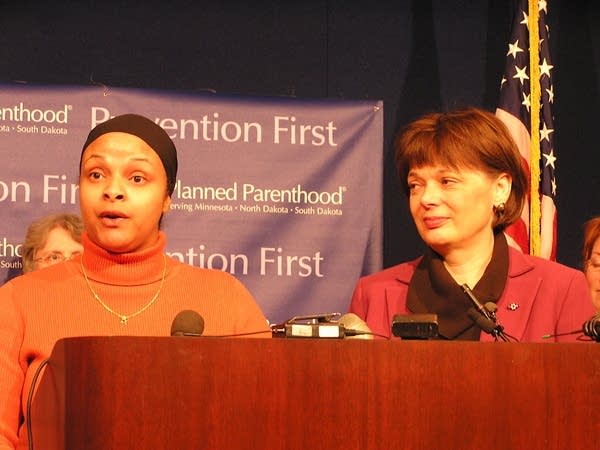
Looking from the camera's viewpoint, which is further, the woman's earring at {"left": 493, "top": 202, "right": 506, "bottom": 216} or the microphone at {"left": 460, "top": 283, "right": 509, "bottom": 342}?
the woman's earring at {"left": 493, "top": 202, "right": 506, "bottom": 216}

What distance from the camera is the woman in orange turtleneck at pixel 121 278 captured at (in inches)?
90.9

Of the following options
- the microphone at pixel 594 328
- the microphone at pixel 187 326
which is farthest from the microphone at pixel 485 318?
the microphone at pixel 187 326

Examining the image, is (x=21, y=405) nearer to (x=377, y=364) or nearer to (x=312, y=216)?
(x=377, y=364)

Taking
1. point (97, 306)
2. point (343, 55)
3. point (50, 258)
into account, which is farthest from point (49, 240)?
point (97, 306)

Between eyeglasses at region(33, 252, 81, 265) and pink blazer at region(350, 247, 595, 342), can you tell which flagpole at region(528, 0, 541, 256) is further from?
eyeglasses at region(33, 252, 81, 265)

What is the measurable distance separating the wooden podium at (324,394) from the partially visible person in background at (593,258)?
9.32 feet

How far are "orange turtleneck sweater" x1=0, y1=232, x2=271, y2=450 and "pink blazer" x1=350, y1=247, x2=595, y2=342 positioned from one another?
2.11 feet

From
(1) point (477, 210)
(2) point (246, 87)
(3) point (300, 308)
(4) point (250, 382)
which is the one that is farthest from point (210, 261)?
(4) point (250, 382)

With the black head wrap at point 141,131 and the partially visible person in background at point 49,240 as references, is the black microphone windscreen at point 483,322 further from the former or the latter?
the partially visible person in background at point 49,240

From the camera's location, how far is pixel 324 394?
1703mm

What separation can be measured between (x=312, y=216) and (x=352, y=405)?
3248mm

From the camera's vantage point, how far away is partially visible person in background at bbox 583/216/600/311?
14.7ft

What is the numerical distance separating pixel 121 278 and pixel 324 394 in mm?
898

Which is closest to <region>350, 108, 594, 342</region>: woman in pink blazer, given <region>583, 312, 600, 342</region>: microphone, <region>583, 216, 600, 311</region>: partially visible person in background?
<region>583, 312, 600, 342</region>: microphone
